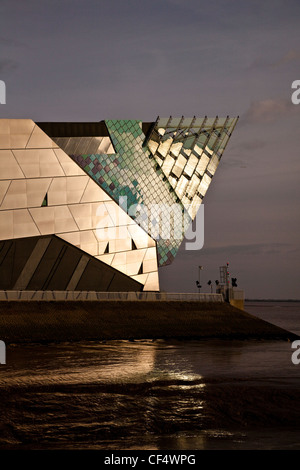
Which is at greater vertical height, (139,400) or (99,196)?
(99,196)

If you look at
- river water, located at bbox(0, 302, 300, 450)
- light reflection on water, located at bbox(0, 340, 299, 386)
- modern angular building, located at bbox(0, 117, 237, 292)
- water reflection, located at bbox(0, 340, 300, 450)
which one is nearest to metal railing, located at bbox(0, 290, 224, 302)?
modern angular building, located at bbox(0, 117, 237, 292)

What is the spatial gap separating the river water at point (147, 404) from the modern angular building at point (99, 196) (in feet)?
76.3

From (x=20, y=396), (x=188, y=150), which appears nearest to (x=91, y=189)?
(x=188, y=150)

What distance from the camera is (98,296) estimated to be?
52.7m

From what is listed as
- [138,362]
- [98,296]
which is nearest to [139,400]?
[138,362]

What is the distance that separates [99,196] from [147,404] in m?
39.2

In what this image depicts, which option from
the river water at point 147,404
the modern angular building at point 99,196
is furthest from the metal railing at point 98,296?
the river water at point 147,404

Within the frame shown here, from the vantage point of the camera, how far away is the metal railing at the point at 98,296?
159ft

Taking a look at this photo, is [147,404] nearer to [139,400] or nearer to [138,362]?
[139,400]

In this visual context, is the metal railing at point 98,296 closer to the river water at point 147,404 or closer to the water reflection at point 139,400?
the water reflection at point 139,400

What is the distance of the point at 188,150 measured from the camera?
6538cm

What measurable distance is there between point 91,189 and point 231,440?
141 feet

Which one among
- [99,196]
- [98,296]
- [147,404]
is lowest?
[147,404]

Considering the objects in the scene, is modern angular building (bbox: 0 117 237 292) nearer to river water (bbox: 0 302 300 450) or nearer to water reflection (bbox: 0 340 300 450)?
water reflection (bbox: 0 340 300 450)
